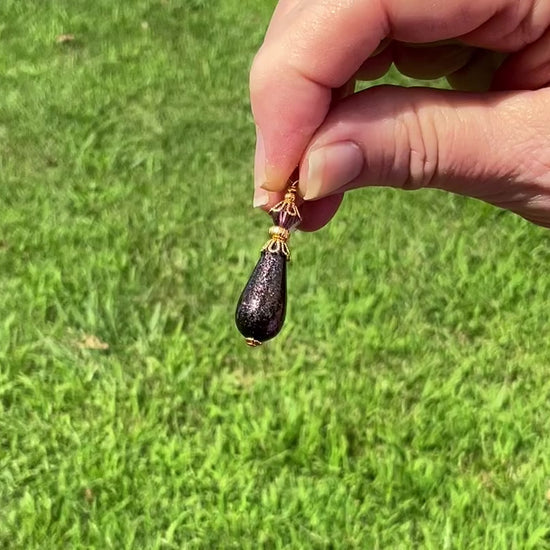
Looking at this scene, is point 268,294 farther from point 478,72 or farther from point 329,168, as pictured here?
point 478,72

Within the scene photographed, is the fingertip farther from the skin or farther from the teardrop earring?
the teardrop earring

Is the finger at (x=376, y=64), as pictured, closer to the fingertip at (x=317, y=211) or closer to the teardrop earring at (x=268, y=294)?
the fingertip at (x=317, y=211)

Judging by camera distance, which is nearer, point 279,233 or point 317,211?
point 279,233

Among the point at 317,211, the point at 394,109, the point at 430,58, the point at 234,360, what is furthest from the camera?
the point at 234,360

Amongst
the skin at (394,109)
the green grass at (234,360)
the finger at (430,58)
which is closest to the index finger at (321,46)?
the skin at (394,109)

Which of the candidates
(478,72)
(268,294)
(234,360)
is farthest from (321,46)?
(234,360)
